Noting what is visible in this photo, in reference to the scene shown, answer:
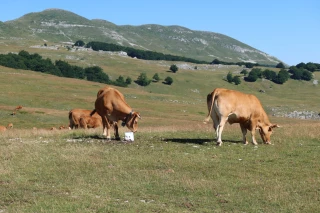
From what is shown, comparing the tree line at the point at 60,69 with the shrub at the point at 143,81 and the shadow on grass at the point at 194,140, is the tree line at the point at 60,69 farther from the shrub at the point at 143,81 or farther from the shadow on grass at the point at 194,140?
the shadow on grass at the point at 194,140

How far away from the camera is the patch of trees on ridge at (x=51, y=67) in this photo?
13788cm

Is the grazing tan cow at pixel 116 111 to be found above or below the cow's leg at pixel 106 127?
above

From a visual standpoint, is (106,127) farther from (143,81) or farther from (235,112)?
(143,81)

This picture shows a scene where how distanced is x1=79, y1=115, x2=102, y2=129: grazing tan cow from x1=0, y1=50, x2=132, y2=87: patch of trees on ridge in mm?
108896

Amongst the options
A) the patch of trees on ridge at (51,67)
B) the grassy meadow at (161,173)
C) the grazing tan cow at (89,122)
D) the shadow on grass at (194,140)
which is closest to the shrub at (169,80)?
the patch of trees on ridge at (51,67)

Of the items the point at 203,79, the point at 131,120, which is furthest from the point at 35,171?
the point at 203,79

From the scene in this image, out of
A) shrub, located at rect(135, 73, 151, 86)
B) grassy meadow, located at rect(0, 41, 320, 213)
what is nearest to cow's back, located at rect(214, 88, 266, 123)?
grassy meadow, located at rect(0, 41, 320, 213)

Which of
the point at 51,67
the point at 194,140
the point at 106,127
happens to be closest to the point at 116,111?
the point at 106,127

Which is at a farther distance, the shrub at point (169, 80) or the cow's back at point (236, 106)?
the shrub at point (169, 80)

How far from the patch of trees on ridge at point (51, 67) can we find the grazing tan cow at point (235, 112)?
122 m

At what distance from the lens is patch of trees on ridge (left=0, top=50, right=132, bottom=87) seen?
137875mm

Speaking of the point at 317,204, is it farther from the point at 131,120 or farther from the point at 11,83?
the point at 11,83

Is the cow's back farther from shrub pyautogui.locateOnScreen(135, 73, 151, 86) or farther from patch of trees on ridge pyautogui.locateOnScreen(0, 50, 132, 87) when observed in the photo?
shrub pyautogui.locateOnScreen(135, 73, 151, 86)

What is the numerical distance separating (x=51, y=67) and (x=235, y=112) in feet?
433
